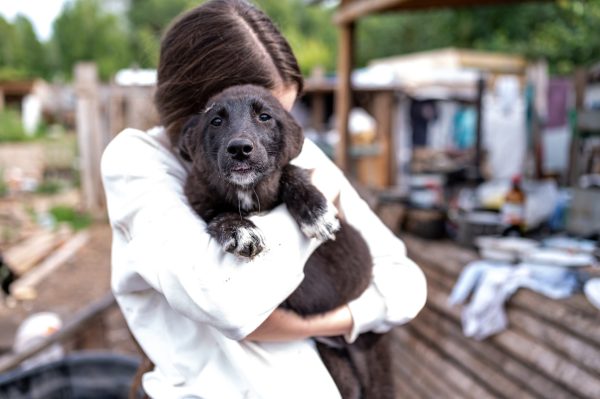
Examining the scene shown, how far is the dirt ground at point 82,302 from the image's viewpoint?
4.48 meters

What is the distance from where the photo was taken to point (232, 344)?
162 cm

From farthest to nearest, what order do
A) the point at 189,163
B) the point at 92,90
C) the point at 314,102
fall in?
the point at 314,102 < the point at 92,90 < the point at 189,163

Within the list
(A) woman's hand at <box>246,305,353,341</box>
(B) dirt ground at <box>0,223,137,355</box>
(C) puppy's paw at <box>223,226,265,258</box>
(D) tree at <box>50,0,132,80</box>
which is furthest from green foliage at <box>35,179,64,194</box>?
(D) tree at <box>50,0,132,80</box>

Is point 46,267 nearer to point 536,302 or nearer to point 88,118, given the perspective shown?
point 88,118

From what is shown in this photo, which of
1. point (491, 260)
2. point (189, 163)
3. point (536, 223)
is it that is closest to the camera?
point (189, 163)

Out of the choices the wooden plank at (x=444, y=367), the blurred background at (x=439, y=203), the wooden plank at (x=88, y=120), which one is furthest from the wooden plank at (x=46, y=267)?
the wooden plank at (x=444, y=367)

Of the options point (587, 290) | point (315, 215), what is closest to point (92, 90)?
point (587, 290)

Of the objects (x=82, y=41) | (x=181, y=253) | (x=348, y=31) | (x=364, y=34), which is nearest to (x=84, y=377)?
(x=181, y=253)

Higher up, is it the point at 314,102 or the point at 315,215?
the point at 315,215

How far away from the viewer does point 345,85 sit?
7109mm

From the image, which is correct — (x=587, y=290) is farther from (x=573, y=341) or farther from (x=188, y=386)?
(x=188, y=386)

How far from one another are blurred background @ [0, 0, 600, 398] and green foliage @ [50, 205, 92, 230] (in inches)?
1.3

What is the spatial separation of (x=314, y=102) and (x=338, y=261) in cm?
1226

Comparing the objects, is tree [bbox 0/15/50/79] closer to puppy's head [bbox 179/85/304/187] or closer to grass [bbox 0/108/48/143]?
grass [bbox 0/108/48/143]
